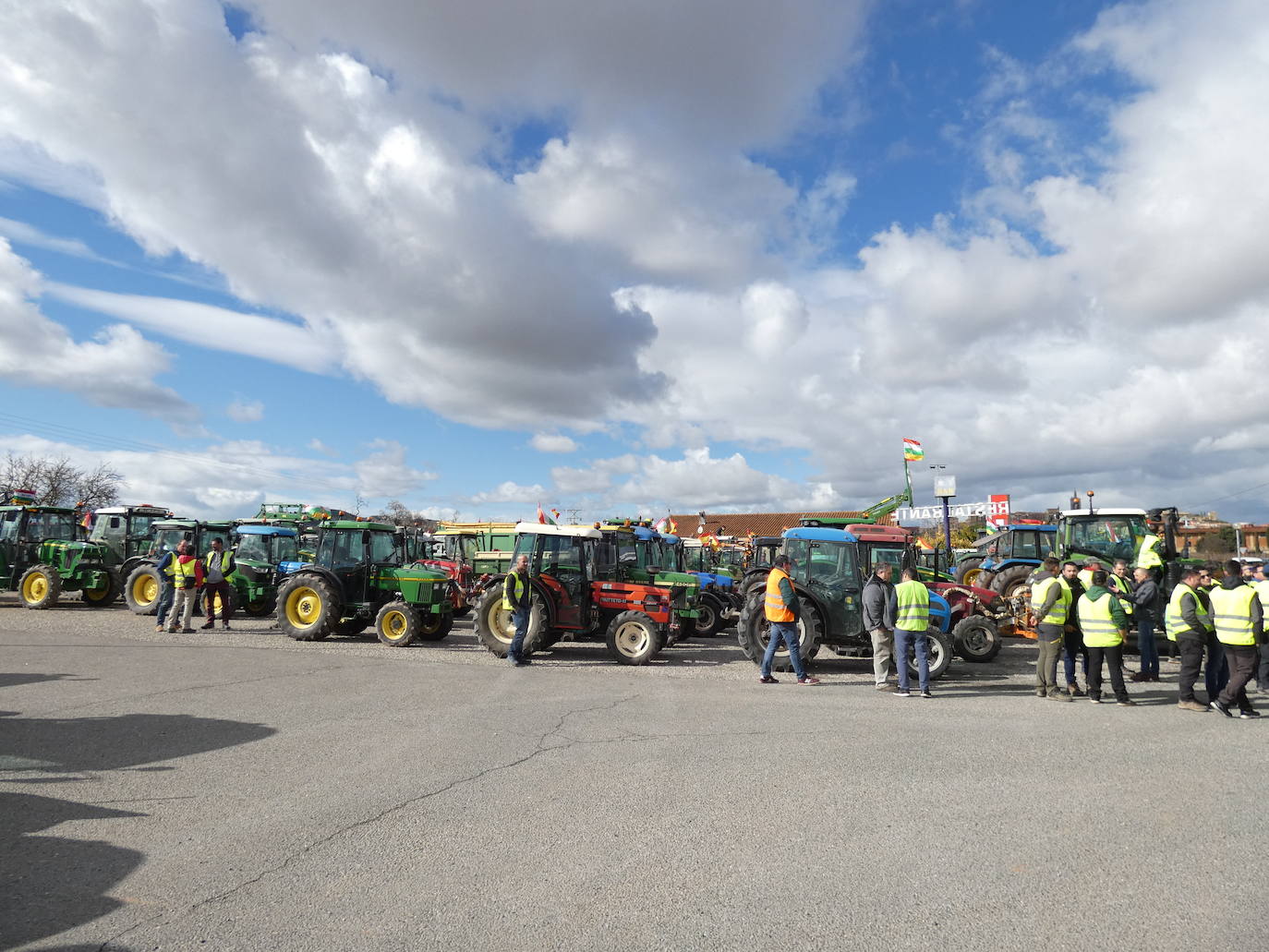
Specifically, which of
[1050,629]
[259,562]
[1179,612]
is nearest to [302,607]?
[259,562]

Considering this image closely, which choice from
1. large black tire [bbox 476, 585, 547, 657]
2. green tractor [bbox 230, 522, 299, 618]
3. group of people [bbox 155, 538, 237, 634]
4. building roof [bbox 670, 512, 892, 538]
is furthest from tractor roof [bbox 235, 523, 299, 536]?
building roof [bbox 670, 512, 892, 538]

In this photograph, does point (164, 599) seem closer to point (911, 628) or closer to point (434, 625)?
point (434, 625)

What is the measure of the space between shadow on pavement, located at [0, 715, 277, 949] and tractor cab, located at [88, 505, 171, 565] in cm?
1434

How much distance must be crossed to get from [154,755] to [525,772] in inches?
119

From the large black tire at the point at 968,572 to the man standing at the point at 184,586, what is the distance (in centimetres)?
1614

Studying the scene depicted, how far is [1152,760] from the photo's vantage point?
256 inches

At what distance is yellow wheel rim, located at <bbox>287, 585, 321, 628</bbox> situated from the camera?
14062mm

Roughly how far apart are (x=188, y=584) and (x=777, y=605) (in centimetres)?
1122

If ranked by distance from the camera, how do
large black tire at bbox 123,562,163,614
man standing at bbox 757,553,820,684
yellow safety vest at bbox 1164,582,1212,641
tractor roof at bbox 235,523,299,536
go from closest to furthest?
yellow safety vest at bbox 1164,582,1212,641 → man standing at bbox 757,553,820,684 → large black tire at bbox 123,562,163,614 → tractor roof at bbox 235,523,299,536

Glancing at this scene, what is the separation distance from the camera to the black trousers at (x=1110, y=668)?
921 cm

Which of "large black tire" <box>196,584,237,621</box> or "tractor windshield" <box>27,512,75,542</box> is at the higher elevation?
"tractor windshield" <box>27,512,75,542</box>

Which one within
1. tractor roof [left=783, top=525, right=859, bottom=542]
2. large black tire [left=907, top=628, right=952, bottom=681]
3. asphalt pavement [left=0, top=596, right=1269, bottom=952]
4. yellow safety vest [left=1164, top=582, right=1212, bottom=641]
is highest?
tractor roof [left=783, top=525, right=859, bottom=542]

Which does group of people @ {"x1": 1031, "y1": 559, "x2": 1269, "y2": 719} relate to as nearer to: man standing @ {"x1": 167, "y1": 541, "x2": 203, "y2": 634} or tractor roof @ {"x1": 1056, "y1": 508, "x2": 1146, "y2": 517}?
tractor roof @ {"x1": 1056, "y1": 508, "x2": 1146, "y2": 517}

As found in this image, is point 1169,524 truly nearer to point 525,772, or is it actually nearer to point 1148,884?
point 1148,884
